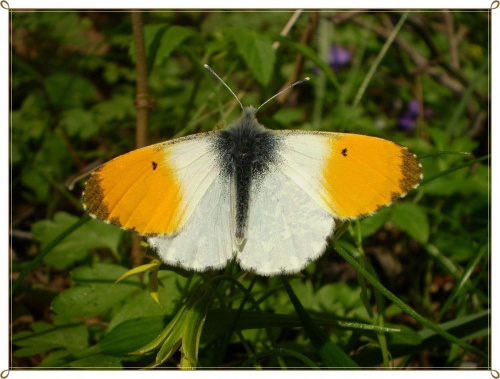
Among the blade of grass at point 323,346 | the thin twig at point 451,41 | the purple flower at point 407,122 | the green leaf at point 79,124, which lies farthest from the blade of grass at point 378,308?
the purple flower at point 407,122

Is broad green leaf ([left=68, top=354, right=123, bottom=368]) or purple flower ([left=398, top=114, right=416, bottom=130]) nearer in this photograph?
broad green leaf ([left=68, top=354, right=123, bottom=368])

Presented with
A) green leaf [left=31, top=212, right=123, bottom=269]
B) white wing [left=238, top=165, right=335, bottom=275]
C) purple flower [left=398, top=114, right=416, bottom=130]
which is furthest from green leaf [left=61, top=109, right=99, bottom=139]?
purple flower [left=398, top=114, right=416, bottom=130]

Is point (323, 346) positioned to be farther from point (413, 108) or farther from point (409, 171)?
point (413, 108)

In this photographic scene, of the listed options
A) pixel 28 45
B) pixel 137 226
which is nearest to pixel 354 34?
pixel 28 45

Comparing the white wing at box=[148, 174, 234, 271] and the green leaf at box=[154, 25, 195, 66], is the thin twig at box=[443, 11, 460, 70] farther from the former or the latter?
the white wing at box=[148, 174, 234, 271]

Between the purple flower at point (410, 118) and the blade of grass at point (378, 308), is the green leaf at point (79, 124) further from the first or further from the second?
the purple flower at point (410, 118)

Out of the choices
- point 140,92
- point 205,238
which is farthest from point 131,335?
point 140,92

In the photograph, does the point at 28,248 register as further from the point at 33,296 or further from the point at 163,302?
the point at 163,302
